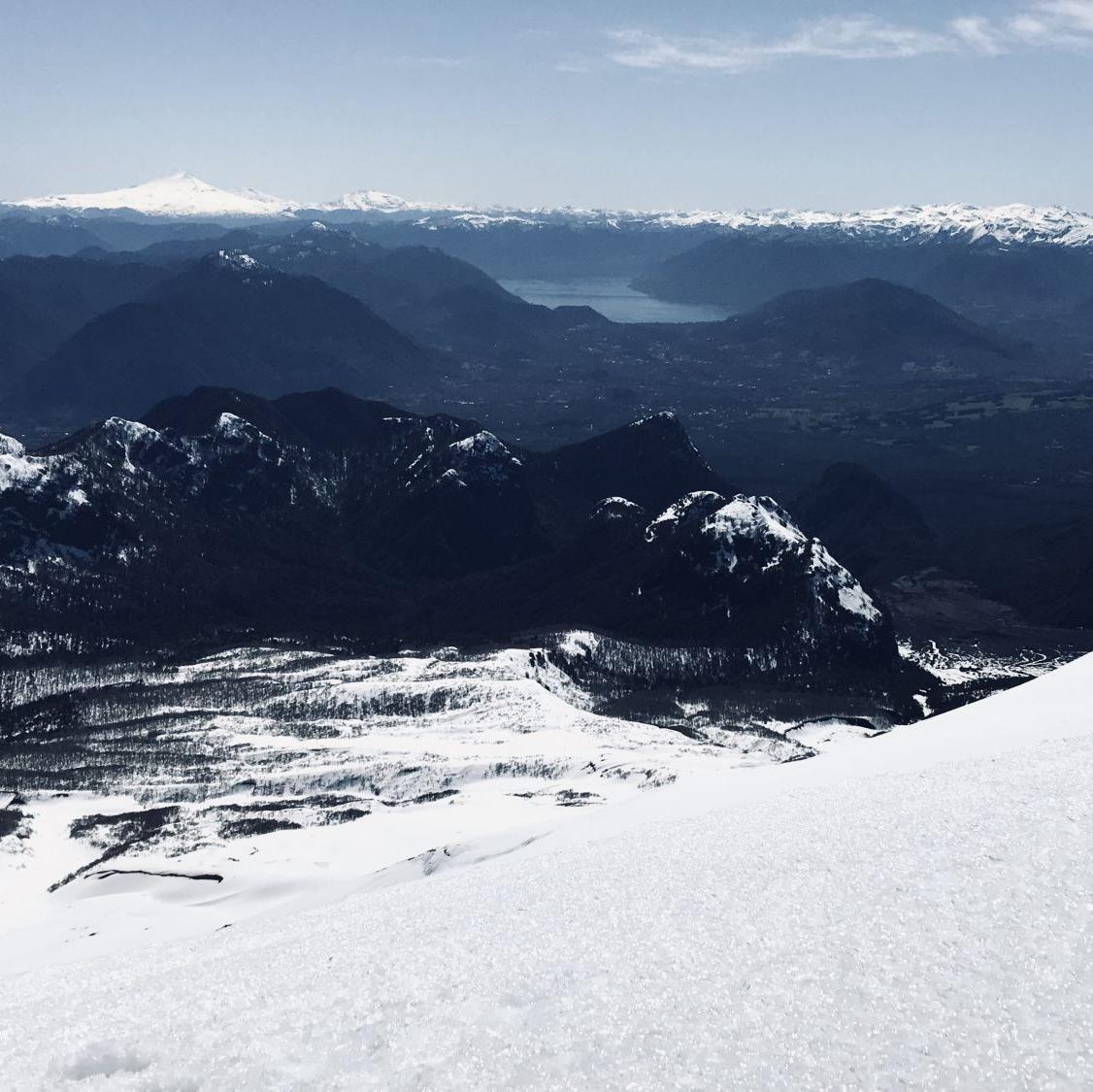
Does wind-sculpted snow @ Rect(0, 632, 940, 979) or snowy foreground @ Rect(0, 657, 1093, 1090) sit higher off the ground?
snowy foreground @ Rect(0, 657, 1093, 1090)

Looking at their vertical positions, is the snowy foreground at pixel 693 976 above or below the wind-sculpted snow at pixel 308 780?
above

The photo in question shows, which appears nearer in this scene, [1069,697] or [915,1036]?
[915,1036]

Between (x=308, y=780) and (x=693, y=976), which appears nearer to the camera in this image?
(x=693, y=976)

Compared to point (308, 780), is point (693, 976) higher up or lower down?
higher up

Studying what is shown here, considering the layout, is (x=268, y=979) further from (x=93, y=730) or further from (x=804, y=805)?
(x=93, y=730)

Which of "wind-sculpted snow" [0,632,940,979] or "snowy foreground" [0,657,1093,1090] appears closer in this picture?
"snowy foreground" [0,657,1093,1090]

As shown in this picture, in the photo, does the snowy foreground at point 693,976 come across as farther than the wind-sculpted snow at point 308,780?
No

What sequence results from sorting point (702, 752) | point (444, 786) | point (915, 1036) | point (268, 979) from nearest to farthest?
1. point (915, 1036)
2. point (268, 979)
3. point (444, 786)
4. point (702, 752)

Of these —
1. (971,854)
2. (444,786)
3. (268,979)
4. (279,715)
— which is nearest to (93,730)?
(279,715)
